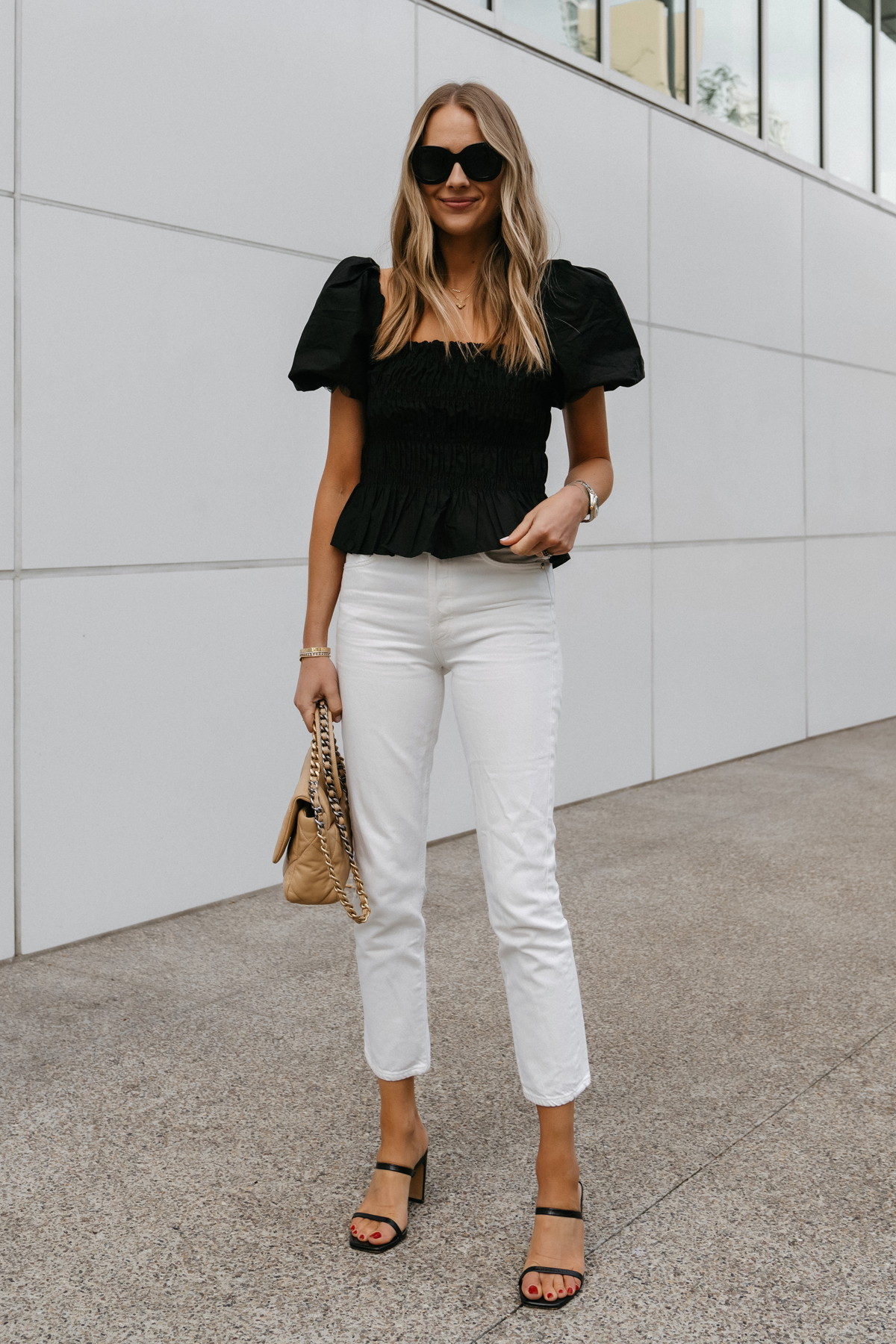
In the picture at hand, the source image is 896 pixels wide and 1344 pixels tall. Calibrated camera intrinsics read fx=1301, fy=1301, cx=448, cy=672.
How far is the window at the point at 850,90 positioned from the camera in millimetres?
9031

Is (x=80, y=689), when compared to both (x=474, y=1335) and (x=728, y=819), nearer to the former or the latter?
(x=474, y=1335)

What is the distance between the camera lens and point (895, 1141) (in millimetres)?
2879

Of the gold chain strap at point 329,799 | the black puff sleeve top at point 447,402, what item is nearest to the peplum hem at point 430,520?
the black puff sleeve top at point 447,402

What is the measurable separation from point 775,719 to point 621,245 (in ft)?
10.5

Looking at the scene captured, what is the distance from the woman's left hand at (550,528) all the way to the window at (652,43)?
5.55 metres

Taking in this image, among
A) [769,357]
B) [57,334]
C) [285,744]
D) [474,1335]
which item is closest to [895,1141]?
[474,1335]

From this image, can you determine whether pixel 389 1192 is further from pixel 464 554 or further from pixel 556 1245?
pixel 464 554

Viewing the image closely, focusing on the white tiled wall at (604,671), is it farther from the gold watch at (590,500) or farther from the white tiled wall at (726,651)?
the gold watch at (590,500)

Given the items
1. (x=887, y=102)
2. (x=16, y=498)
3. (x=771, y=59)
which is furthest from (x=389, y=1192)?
(x=887, y=102)

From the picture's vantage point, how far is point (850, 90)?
30.6ft

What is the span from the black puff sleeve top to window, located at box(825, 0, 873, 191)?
7453mm

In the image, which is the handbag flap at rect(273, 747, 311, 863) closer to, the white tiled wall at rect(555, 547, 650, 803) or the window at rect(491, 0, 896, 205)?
the white tiled wall at rect(555, 547, 650, 803)

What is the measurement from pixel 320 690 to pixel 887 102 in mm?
9189

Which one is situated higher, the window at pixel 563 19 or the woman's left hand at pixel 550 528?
the window at pixel 563 19
